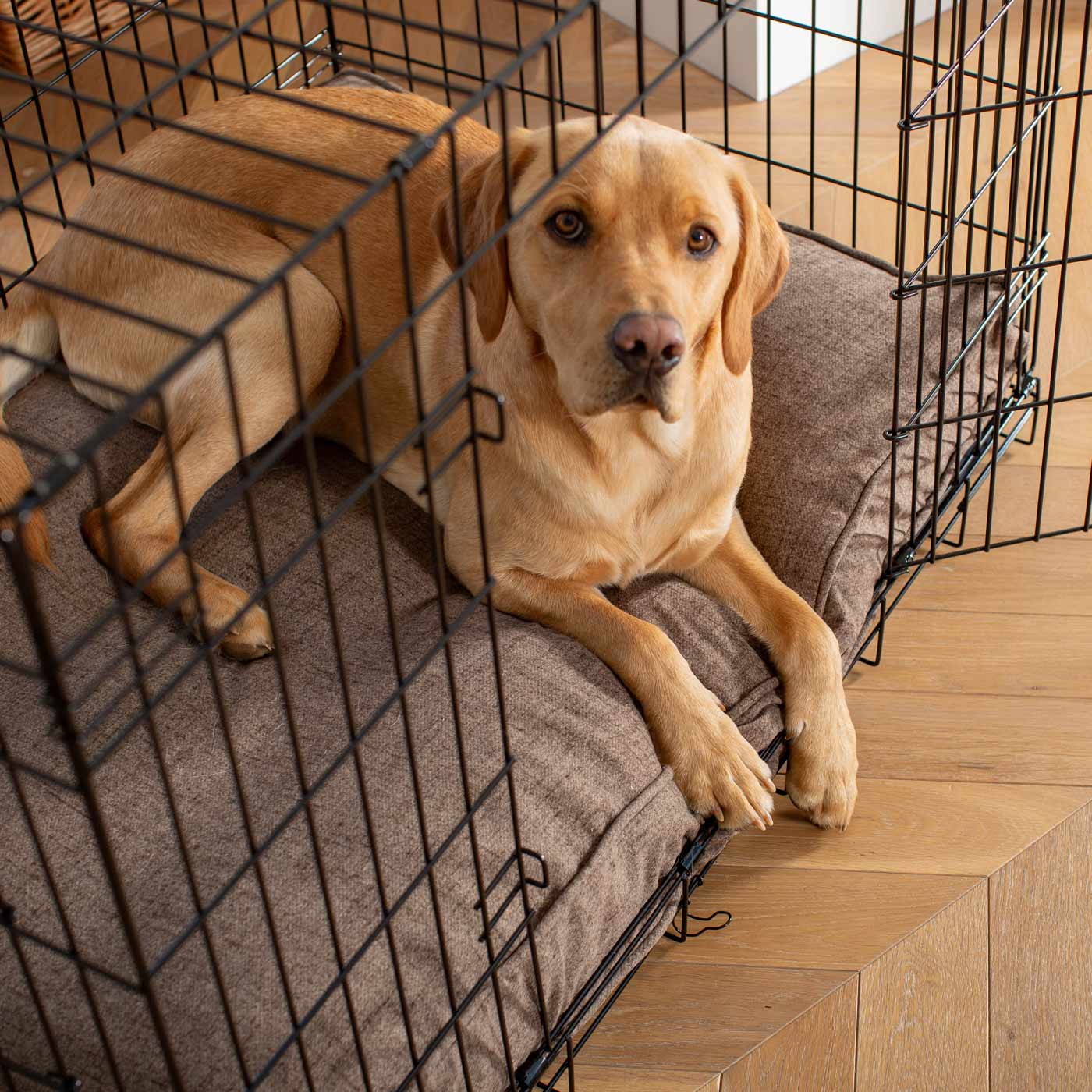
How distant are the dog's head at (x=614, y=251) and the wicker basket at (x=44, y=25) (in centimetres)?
208

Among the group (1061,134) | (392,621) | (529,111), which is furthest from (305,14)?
(392,621)

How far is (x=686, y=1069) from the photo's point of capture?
68.0 inches

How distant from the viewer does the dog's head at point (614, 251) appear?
1.53 meters

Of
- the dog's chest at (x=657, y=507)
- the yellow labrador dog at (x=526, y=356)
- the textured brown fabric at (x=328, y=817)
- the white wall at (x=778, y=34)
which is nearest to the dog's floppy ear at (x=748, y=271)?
the yellow labrador dog at (x=526, y=356)

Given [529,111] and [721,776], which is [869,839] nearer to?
[721,776]

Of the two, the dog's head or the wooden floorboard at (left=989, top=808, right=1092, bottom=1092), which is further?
the wooden floorboard at (left=989, top=808, right=1092, bottom=1092)

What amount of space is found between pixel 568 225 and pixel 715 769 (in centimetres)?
67

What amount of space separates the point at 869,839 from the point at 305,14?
2994 mm

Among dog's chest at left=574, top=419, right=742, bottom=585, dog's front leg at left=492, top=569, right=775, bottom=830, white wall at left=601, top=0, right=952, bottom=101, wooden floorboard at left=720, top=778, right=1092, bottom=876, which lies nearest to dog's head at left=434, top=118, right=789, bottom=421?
dog's chest at left=574, top=419, right=742, bottom=585

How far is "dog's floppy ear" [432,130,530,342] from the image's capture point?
1579 millimetres

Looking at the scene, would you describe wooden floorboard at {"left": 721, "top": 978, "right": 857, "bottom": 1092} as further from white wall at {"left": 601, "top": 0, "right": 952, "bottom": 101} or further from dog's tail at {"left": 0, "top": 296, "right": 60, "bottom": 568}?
white wall at {"left": 601, "top": 0, "right": 952, "bottom": 101}

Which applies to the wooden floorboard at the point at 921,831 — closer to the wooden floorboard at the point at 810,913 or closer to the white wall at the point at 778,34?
the wooden floorboard at the point at 810,913

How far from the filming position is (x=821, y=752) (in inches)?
72.3

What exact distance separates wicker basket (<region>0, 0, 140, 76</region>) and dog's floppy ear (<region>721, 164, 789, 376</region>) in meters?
2.14
